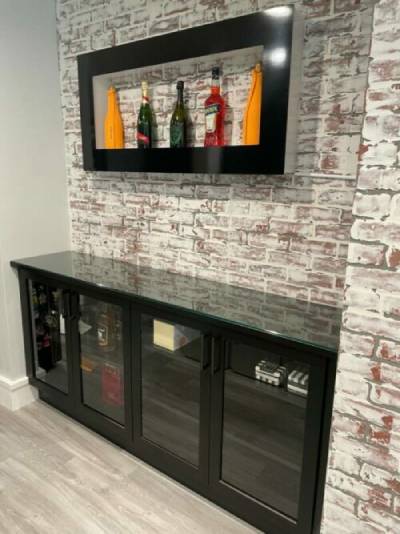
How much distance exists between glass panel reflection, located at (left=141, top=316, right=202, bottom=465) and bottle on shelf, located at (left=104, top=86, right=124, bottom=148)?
1.03m

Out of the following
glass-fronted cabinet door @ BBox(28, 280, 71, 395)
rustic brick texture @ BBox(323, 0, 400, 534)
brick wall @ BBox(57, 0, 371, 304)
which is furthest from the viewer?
glass-fronted cabinet door @ BBox(28, 280, 71, 395)

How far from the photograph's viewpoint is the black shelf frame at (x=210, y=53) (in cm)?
153

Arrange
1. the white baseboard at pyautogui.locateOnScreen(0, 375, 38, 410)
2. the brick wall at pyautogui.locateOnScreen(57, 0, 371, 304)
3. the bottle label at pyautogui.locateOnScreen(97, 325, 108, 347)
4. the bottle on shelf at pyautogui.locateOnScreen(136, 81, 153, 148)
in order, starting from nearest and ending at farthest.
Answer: the brick wall at pyautogui.locateOnScreen(57, 0, 371, 304) < the bottle on shelf at pyautogui.locateOnScreen(136, 81, 153, 148) < the bottle label at pyautogui.locateOnScreen(97, 325, 108, 347) < the white baseboard at pyautogui.locateOnScreen(0, 375, 38, 410)

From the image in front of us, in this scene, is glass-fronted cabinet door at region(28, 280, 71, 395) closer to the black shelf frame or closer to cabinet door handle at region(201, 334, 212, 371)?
the black shelf frame

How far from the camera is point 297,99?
1601mm

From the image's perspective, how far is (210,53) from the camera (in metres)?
1.70

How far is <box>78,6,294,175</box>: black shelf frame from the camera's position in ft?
5.03

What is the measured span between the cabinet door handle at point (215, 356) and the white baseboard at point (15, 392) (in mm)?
1497

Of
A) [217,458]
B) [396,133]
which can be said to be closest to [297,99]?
[396,133]

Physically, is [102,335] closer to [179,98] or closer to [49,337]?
[49,337]

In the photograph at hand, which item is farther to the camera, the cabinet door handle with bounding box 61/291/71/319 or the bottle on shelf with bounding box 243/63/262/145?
the cabinet door handle with bounding box 61/291/71/319

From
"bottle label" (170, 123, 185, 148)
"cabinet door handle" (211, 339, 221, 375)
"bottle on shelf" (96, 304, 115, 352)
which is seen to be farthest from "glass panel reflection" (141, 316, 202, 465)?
"bottle label" (170, 123, 185, 148)

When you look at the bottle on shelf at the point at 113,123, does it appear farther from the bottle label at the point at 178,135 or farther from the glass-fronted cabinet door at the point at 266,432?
the glass-fronted cabinet door at the point at 266,432

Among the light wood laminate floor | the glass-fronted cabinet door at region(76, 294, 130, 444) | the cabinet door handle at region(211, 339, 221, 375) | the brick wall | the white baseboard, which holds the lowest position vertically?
the light wood laminate floor
